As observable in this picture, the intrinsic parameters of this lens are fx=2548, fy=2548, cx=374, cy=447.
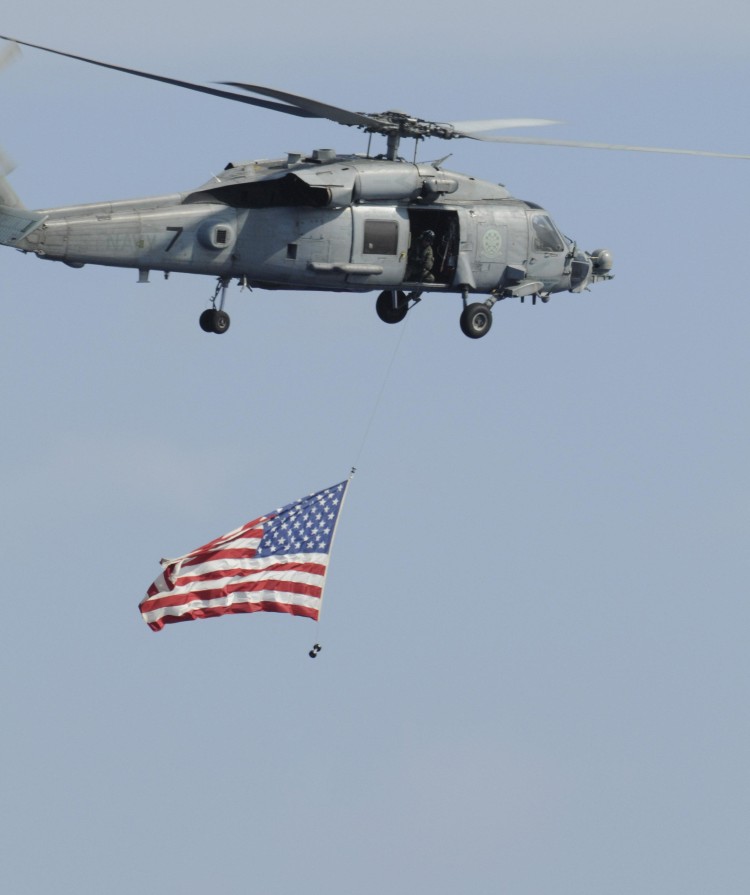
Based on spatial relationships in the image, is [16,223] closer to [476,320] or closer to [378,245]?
[378,245]

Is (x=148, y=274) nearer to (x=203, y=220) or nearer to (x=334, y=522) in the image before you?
(x=203, y=220)

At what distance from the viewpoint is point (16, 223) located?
57625 mm

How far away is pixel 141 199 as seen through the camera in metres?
60.2

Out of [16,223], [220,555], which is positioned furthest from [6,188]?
[220,555]

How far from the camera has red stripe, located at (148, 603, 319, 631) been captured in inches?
2424

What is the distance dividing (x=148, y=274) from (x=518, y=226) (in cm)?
1072

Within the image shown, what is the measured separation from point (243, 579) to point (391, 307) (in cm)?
886

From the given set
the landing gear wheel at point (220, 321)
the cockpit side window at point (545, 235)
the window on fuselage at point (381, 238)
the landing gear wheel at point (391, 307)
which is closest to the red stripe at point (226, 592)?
the landing gear wheel at point (220, 321)

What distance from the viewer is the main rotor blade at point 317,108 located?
58344 millimetres

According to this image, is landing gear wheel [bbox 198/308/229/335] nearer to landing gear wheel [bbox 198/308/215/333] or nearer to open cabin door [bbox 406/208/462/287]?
landing gear wheel [bbox 198/308/215/333]

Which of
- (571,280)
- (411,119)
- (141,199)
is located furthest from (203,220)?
(571,280)

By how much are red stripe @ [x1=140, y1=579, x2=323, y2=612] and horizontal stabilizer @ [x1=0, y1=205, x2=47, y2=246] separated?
980cm

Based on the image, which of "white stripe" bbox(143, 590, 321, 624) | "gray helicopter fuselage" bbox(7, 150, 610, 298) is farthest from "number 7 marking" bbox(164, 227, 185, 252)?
"white stripe" bbox(143, 590, 321, 624)

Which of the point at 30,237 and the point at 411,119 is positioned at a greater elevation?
the point at 411,119
